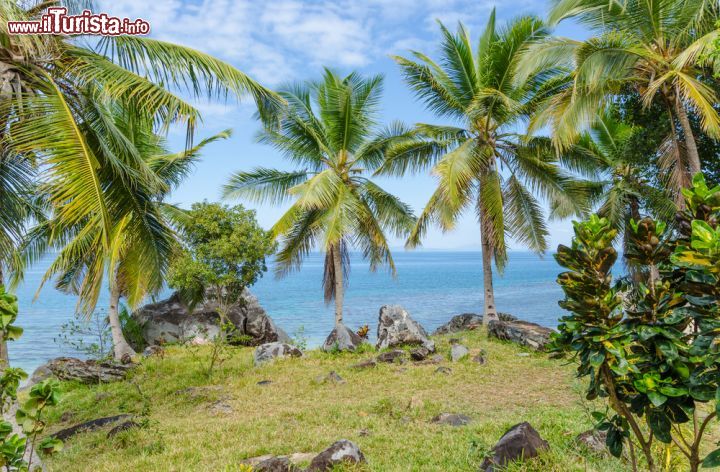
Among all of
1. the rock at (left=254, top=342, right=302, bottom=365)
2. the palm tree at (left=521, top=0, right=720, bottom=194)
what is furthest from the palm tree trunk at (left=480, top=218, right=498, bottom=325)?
the rock at (left=254, top=342, right=302, bottom=365)

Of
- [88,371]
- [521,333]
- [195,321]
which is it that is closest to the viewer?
[88,371]

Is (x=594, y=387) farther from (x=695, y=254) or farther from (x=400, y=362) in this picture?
(x=400, y=362)

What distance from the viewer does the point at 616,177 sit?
16156mm

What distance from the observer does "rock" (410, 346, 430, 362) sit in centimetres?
1156

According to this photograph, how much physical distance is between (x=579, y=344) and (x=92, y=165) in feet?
19.3

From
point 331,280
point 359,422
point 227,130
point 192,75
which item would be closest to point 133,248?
point 192,75

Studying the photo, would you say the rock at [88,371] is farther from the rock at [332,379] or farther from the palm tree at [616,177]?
the palm tree at [616,177]

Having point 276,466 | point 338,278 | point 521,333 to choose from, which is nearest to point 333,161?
point 338,278

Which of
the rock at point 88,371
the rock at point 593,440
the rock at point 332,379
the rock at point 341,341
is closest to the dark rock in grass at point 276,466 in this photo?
the rock at point 593,440

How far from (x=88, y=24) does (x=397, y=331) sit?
962 cm

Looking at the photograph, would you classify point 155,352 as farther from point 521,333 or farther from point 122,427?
point 521,333

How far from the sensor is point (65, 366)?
1212cm

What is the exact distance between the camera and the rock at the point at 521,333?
1228 centimetres

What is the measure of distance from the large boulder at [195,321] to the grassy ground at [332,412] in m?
4.55
